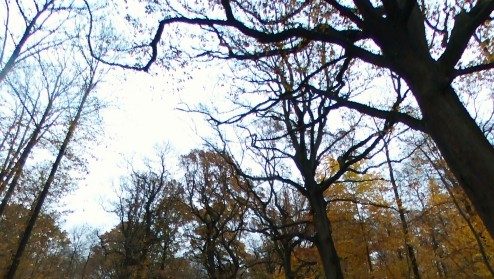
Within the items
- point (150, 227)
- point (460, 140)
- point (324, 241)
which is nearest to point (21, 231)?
point (150, 227)

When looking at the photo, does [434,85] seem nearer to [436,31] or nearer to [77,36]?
[436,31]

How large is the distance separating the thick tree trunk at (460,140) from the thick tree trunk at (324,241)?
4.54 m

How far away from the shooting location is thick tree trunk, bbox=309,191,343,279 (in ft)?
21.4

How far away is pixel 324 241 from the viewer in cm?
683

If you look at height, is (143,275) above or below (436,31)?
below

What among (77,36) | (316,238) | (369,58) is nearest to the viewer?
(369,58)

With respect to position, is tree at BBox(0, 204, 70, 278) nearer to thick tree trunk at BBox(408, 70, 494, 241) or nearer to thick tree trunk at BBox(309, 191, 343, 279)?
thick tree trunk at BBox(309, 191, 343, 279)

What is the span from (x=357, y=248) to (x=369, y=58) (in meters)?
13.4

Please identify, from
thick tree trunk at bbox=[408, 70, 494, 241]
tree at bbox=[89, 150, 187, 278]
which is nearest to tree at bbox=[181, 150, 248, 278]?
tree at bbox=[89, 150, 187, 278]

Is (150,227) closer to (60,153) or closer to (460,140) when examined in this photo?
(60,153)

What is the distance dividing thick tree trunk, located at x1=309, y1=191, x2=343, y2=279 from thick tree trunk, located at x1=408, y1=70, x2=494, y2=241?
14.9 ft

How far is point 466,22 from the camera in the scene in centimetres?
292

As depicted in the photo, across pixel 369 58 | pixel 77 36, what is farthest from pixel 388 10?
pixel 77 36

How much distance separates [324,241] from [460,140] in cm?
486
